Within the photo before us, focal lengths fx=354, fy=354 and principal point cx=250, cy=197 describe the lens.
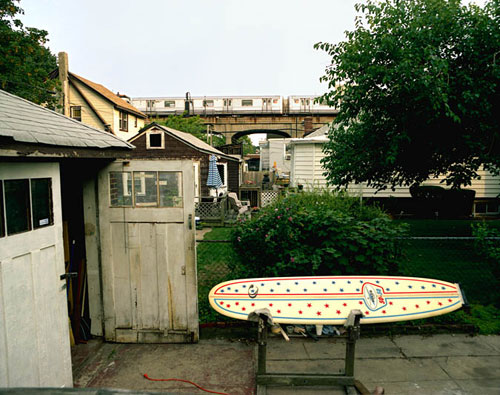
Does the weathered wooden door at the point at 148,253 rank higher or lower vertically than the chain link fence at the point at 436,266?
higher

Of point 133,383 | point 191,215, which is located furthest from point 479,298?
point 133,383

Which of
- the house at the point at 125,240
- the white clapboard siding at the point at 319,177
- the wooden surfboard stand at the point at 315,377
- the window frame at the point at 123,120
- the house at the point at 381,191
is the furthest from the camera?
the window frame at the point at 123,120

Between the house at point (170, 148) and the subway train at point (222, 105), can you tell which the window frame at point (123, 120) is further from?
the subway train at point (222, 105)

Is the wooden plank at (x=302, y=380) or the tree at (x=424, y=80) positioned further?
the tree at (x=424, y=80)

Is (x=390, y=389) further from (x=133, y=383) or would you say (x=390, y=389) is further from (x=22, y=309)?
(x=22, y=309)

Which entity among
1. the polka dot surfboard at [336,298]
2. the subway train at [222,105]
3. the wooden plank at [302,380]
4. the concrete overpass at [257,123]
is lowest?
the wooden plank at [302,380]

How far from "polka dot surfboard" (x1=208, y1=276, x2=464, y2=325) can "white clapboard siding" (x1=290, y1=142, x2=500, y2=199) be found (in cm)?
1225

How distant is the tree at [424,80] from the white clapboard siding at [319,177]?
7.46 meters

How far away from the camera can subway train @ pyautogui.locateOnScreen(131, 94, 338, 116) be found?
43531mm

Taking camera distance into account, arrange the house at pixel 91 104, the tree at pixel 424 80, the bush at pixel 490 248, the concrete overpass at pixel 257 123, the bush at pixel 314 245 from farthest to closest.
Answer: the concrete overpass at pixel 257 123, the house at pixel 91 104, the tree at pixel 424 80, the bush at pixel 490 248, the bush at pixel 314 245

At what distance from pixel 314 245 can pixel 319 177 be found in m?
12.6

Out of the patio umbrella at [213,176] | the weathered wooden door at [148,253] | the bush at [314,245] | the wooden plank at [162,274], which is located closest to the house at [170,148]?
the patio umbrella at [213,176]

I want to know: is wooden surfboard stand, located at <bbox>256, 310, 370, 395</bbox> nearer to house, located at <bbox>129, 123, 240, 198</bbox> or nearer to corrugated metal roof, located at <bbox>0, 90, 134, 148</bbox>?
corrugated metal roof, located at <bbox>0, 90, 134, 148</bbox>

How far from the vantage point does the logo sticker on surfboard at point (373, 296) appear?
4.19 metres
